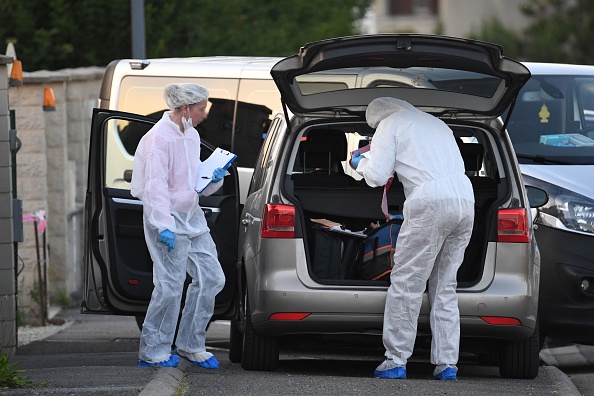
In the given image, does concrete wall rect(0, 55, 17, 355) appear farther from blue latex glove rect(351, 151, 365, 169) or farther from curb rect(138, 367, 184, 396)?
blue latex glove rect(351, 151, 365, 169)

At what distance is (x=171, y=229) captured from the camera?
8.59m

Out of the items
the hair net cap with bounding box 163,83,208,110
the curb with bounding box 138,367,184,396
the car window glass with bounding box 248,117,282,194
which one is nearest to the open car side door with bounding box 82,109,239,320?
the car window glass with bounding box 248,117,282,194

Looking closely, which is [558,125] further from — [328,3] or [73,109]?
[328,3]

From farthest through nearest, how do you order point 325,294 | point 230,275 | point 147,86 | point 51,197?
1. point 51,197
2. point 147,86
3. point 230,275
4. point 325,294

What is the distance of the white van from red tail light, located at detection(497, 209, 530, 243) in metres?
4.54

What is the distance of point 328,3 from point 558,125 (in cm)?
1518

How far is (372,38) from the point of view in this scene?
8.17 metres

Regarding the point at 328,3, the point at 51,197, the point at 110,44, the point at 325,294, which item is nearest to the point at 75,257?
the point at 51,197

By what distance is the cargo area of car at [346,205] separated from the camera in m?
8.84

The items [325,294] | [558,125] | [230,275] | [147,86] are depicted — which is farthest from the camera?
[147,86]

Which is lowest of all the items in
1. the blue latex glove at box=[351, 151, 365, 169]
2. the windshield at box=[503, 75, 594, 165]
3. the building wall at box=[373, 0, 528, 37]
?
the blue latex glove at box=[351, 151, 365, 169]

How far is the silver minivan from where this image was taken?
8.36 meters

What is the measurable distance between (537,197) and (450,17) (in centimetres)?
5783

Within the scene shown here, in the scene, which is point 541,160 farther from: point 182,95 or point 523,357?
point 182,95
